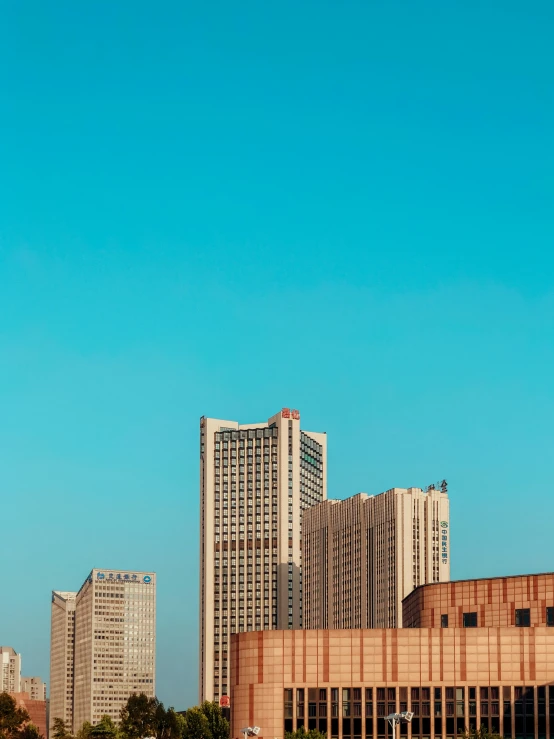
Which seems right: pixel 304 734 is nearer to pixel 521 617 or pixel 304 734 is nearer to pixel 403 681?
pixel 403 681

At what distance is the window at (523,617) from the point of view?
6378 inches

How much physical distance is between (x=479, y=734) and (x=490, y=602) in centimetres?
2957

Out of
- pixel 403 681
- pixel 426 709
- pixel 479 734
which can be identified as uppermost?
pixel 403 681

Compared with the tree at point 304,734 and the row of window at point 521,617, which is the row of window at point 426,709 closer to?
the tree at point 304,734

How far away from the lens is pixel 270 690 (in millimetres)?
147375

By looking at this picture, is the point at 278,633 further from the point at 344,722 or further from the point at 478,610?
the point at 478,610

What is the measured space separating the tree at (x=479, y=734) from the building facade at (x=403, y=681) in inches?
69.9

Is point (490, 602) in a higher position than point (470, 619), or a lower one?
higher

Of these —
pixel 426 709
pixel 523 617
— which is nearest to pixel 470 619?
pixel 523 617

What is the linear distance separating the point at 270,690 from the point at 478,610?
107 feet

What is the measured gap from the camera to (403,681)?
147 meters

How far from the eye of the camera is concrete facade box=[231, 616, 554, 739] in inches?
5753

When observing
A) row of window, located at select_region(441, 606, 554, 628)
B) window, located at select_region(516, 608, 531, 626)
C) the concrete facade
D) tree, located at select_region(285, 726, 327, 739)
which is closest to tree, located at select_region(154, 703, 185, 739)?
the concrete facade

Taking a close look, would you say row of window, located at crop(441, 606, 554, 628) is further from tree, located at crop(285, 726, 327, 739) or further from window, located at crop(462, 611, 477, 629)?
tree, located at crop(285, 726, 327, 739)
